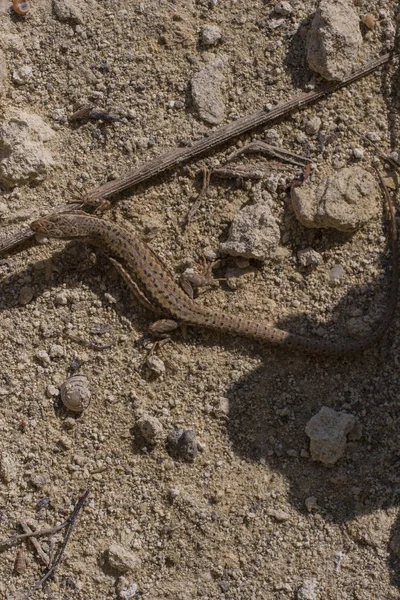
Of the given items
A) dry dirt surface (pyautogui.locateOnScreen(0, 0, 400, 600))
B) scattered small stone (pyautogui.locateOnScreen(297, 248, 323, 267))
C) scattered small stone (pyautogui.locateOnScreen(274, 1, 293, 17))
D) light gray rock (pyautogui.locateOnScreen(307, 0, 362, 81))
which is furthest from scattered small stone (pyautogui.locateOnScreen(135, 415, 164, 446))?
scattered small stone (pyautogui.locateOnScreen(274, 1, 293, 17))

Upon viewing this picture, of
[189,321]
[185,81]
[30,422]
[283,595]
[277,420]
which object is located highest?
[185,81]

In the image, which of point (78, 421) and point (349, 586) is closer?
point (349, 586)

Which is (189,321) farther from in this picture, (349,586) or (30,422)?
(349,586)

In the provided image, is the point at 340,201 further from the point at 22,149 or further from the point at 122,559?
the point at 122,559

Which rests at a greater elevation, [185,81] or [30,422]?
[185,81]

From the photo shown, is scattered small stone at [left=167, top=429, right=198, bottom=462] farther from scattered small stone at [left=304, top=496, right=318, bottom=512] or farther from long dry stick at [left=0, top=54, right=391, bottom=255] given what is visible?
long dry stick at [left=0, top=54, right=391, bottom=255]

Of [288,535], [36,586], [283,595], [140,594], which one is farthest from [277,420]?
[36,586]
